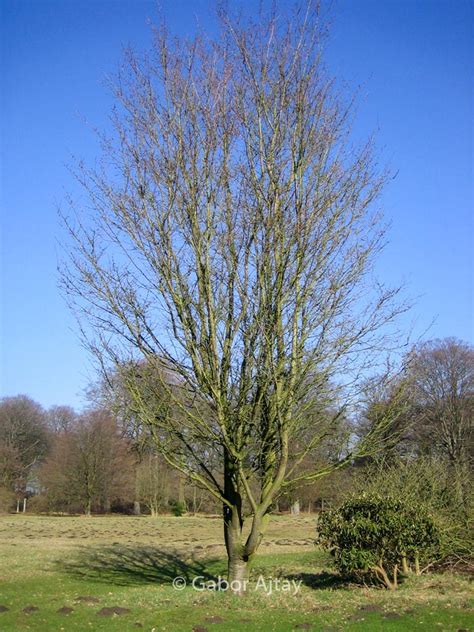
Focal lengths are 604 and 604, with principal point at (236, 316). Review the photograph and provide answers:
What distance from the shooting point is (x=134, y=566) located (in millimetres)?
18312

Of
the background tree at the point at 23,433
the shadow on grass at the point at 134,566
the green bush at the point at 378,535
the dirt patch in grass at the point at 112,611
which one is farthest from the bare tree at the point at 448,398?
the background tree at the point at 23,433

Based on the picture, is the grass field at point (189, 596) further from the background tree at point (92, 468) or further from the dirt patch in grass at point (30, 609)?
the background tree at point (92, 468)

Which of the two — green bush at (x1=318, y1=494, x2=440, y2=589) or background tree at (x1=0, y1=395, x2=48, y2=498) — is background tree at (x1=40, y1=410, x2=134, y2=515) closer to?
background tree at (x1=0, y1=395, x2=48, y2=498)

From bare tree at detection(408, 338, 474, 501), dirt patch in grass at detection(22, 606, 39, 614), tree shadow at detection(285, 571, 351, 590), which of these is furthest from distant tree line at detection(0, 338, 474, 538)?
dirt patch in grass at detection(22, 606, 39, 614)

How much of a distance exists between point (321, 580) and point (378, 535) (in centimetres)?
315

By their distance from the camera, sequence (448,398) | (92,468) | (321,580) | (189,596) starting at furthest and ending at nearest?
(92,468) < (448,398) < (321,580) < (189,596)

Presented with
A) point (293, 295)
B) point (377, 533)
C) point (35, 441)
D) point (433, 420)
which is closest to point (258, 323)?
point (293, 295)

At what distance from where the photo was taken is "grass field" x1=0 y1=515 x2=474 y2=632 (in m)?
8.32

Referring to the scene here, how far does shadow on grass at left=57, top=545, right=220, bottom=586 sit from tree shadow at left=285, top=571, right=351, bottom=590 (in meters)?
2.33

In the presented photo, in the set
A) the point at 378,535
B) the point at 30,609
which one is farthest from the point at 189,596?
the point at 378,535

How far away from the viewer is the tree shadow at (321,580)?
12.7m

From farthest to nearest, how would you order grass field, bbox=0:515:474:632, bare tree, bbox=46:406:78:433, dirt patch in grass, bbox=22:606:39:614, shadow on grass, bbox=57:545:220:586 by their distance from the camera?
bare tree, bbox=46:406:78:433 < shadow on grass, bbox=57:545:220:586 < dirt patch in grass, bbox=22:606:39:614 < grass field, bbox=0:515:474:632

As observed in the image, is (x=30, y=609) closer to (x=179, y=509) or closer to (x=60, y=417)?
(x=179, y=509)

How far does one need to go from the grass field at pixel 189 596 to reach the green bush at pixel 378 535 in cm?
54
